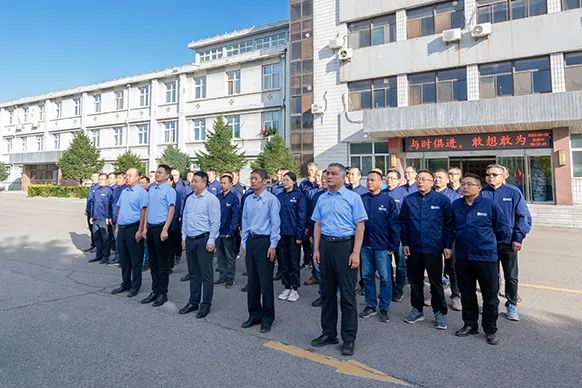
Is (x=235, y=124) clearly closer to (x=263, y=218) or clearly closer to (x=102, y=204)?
(x=102, y=204)

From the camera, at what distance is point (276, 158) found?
2205 cm

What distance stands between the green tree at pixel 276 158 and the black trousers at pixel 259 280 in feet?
56.8

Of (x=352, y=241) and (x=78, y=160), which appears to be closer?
(x=352, y=241)

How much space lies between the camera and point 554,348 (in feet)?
11.9

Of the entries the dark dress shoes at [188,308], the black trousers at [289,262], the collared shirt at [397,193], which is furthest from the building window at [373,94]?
the dark dress shoes at [188,308]

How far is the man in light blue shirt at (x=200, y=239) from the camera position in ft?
15.7

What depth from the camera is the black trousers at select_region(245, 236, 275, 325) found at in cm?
425

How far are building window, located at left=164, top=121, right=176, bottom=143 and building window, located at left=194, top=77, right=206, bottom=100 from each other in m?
3.33

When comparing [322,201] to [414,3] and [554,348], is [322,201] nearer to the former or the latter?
[554,348]

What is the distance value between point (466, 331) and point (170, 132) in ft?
104

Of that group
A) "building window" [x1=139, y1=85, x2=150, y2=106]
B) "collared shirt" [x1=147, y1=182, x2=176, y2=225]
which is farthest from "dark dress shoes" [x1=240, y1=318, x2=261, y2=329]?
"building window" [x1=139, y1=85, x2=150, y2=106]

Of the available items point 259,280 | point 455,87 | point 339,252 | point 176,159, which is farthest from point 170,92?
point 339,252

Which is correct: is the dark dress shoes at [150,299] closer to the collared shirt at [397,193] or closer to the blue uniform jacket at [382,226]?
the blue uniform jacket at [382,226]

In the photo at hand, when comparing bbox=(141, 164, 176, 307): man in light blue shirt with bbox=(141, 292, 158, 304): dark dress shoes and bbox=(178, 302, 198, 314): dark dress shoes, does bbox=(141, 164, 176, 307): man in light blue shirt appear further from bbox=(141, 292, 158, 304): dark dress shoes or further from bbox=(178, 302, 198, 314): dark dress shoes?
bbox=(178, 302, 198, 314): dark dress shoes
